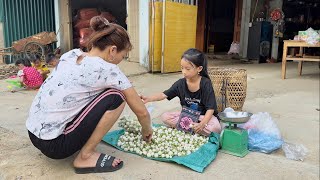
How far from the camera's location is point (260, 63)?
957 cm

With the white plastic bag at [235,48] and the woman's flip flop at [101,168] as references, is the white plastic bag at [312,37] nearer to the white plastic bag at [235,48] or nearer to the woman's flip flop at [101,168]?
the white plastic bag at [235,48]

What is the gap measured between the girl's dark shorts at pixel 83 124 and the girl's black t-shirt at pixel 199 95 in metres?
0.93

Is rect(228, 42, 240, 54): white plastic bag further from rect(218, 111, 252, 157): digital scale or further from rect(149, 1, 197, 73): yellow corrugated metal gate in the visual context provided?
rect(218, 111, 252, 157): digital scale

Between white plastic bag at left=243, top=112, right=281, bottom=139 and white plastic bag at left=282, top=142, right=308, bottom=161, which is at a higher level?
white plastic bag at left=243, top=112, right=281, bottom=139

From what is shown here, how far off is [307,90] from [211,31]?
24.0 feet

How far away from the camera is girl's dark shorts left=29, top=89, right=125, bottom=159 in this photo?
1.96 m

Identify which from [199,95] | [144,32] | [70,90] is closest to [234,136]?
[199,95]

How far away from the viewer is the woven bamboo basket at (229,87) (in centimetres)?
353

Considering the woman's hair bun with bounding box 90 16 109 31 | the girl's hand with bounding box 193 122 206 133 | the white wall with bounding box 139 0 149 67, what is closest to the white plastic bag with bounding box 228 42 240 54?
the white wall with bounding box 139 0 149 67

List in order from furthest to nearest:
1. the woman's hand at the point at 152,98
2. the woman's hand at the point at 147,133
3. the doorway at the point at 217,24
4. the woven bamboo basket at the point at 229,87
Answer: the doorway at the point at 217,24, the woven bamboo basket at the point at 229,87, the woman's hand at the point at 152,98, the woman's hand at the point at 147,133

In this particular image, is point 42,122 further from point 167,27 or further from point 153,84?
point 167,27

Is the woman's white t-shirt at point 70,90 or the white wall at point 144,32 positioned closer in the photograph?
the woman's white t-shirt at point 70,90

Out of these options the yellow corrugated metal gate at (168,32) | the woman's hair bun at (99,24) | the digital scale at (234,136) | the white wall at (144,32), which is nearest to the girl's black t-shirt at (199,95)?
the digital scale at (234,136)

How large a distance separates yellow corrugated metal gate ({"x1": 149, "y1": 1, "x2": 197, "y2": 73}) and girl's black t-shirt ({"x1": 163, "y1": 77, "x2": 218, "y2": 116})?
3788 millimetres
